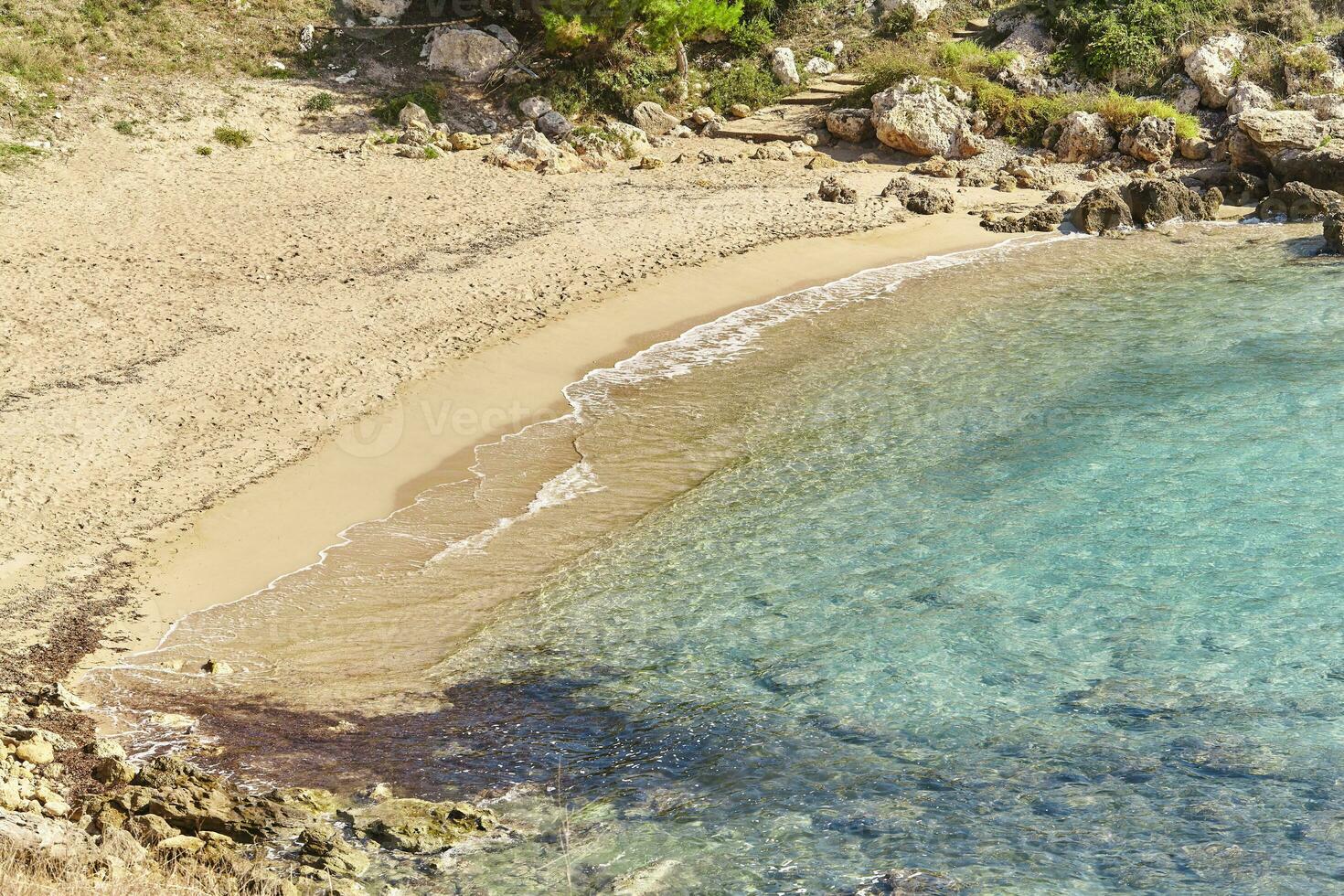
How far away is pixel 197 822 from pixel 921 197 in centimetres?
1903

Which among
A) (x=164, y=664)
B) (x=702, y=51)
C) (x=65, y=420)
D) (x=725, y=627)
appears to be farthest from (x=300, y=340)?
(x=702, y=51)

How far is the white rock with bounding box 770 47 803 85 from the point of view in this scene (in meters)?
29.1

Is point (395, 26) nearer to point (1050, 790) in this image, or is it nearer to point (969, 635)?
point (969, 635)

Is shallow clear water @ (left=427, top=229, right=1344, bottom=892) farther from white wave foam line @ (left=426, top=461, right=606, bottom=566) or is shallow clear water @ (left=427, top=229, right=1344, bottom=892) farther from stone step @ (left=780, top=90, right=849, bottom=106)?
stone step @ (left=780, top=90, right=849, bottom=106)

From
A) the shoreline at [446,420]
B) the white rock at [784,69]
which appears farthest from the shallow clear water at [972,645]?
the white rock at [784,69]

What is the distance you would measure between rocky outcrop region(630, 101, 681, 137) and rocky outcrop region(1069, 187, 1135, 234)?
9309mm

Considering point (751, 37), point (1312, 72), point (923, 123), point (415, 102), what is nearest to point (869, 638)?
point (923, 123)

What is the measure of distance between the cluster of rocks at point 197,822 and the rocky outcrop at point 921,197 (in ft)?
58.5

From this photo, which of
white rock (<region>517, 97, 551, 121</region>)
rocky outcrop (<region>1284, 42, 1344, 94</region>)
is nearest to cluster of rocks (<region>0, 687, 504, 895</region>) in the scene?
white rock (<region>517, 97, 551, 121</region>)

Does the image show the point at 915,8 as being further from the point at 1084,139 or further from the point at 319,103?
the point at 319,103

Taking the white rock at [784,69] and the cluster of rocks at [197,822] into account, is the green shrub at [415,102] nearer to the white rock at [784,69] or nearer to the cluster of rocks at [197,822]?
the white rock at [784,69]

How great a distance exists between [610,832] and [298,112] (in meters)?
20.7

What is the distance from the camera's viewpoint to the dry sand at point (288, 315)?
38.5 ft

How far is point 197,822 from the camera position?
744cm
